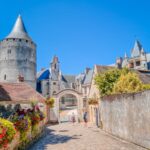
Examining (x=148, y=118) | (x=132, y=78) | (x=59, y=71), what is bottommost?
(x=148, y=118)

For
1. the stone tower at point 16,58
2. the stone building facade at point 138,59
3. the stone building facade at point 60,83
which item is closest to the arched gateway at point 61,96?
the stone building facade at point 60,83

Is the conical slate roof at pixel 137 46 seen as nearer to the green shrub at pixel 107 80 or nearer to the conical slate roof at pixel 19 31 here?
the conical slate roof at pixel 19 31

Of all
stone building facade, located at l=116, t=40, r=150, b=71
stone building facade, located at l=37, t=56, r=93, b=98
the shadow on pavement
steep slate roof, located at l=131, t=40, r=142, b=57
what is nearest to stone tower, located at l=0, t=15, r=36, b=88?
stone building facade, located at l=37, t=56, r=93, b=98

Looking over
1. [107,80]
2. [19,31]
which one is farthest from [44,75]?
[107,80]

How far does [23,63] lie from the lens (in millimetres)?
46812

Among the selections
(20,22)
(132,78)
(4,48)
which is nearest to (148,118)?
(132,78)

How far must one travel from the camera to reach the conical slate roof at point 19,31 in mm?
47719

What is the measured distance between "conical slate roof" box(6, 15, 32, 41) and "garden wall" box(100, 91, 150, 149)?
38.4 m

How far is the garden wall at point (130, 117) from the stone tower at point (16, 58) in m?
35.3

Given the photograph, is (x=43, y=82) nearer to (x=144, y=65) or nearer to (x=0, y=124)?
(x=144, y=65)

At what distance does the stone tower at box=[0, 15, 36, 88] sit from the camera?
1821 inches

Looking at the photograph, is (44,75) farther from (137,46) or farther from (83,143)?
(83,143)

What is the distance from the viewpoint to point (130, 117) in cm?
1048

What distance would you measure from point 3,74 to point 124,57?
3786 cm
